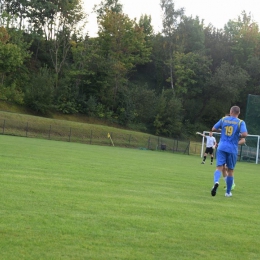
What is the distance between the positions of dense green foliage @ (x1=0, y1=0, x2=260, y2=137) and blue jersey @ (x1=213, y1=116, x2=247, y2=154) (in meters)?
50.0

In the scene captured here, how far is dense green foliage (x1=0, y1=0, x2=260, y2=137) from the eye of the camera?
63219 mm

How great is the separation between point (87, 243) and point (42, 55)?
69232 mm

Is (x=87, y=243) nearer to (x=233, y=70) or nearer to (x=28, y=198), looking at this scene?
(x=28, y=198)

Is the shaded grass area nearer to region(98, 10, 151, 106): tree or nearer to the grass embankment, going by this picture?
the grass embankment

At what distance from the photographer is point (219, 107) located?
72.3 m

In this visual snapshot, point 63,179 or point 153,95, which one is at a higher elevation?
point 153,95

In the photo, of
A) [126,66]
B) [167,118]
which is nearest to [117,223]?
[167,118]

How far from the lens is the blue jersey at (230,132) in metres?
10.8

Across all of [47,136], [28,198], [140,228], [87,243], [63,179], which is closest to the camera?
[87,243]

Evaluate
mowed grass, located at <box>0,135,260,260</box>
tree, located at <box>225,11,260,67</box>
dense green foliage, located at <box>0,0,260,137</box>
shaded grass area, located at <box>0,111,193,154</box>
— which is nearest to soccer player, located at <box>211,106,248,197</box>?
mowed grass, located at <box>0,135,260,260</box>

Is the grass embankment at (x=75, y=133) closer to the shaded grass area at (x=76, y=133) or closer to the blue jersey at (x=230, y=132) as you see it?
the shaded grass area at (x=76, y=133)

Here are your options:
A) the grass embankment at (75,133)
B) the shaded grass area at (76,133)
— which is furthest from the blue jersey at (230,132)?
the grass embankment at (75,133)

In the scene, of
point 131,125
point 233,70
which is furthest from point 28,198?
point 233,70

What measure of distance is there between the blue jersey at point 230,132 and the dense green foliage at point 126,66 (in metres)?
50.0
